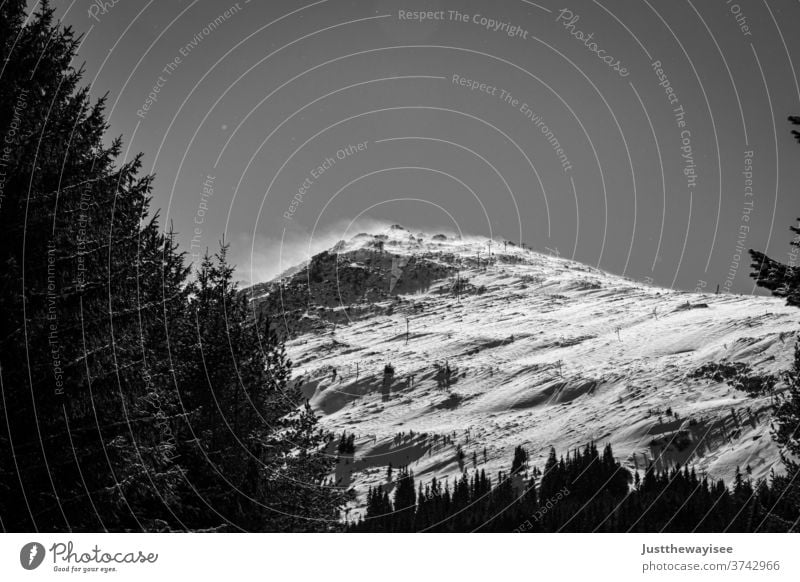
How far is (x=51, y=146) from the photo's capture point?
13.8 m

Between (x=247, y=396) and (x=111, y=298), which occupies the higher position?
(x=111, y=298)

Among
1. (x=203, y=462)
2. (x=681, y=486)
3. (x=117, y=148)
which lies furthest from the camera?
(x=681, y=486)

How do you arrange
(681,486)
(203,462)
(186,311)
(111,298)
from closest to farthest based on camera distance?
(111,298)
(203,462)
(186,311)
(681,486)

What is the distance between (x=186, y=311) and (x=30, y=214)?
45.4 feet

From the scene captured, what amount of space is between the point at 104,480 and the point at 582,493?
182741 millimetres
